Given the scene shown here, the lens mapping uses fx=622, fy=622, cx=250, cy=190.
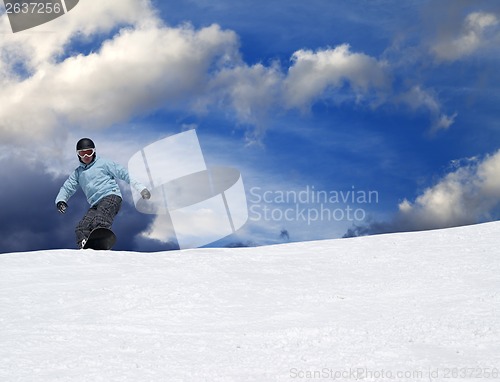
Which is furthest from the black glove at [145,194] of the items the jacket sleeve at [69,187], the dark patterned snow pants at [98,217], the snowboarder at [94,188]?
the jacket sleeve at [69,187]

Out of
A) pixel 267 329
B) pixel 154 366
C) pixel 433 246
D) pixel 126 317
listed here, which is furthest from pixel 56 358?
pixel 433 246

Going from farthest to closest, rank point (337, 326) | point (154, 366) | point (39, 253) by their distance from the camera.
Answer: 1. point (39, 253)
2. point (337, 326)
3. point (154, 366)

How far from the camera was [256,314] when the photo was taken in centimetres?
573

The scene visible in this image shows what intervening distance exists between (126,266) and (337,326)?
3.20m

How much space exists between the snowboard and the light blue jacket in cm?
59

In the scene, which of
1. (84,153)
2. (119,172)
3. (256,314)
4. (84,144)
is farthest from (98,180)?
(256,314)

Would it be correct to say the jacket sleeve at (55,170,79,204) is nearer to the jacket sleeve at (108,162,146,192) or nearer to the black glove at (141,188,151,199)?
the jacket sleeve at (108,162,146,192)

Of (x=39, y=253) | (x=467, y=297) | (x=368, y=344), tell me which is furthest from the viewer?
(x=39, y=253)

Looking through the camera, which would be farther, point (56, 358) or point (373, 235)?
point (373, 235)

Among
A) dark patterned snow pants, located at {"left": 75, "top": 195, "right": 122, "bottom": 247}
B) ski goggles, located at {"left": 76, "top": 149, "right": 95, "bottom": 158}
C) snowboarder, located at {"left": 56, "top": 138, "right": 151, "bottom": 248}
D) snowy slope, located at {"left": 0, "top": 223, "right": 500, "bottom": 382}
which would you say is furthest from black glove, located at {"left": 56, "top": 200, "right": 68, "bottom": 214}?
snowy slope, located at {"left": 0, "top": 223, "right": 500, "bottom": 382}

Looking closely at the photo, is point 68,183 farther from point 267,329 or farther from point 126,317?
point 267,329

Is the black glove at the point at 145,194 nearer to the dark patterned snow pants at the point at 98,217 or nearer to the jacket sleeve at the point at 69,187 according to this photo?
the dark patterned snow pants at the point at 98,217

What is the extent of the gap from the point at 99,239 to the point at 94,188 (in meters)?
0.87

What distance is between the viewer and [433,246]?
8.62 meters
